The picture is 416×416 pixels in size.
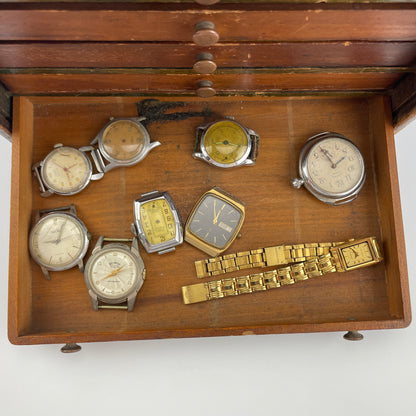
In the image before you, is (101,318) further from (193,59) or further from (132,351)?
(193,59)

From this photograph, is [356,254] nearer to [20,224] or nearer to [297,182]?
[297,182]

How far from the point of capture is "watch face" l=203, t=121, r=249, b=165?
5.68 ft

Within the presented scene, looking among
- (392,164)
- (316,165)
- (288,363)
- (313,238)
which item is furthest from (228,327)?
(392,164)

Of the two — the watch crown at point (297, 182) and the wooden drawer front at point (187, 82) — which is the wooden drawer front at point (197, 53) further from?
the watch crown at point (297, 182)

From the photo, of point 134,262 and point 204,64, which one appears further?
point 134,262

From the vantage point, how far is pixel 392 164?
1.70 m

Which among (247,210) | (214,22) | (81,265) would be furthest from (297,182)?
(81,265)

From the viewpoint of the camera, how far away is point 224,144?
1732mm

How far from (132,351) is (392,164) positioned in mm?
1145

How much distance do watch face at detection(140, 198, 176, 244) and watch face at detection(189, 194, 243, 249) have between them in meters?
0.07

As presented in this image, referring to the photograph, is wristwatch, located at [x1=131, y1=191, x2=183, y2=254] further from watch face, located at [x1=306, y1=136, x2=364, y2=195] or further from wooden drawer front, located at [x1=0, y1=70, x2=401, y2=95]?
watch face, located at [x1=306, y1=136, x2=364, y2=195]

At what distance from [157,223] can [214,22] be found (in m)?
0.73

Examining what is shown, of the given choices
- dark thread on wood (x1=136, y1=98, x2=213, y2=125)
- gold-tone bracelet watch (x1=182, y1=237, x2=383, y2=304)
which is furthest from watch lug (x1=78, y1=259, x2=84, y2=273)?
dark thread on wood (x1=136, y1=98, x2=213, y2=125)

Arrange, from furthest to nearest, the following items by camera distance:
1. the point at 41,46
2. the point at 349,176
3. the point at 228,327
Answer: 1. the point at 349,176
2. the point at 228,327
3. the point at 41,46
